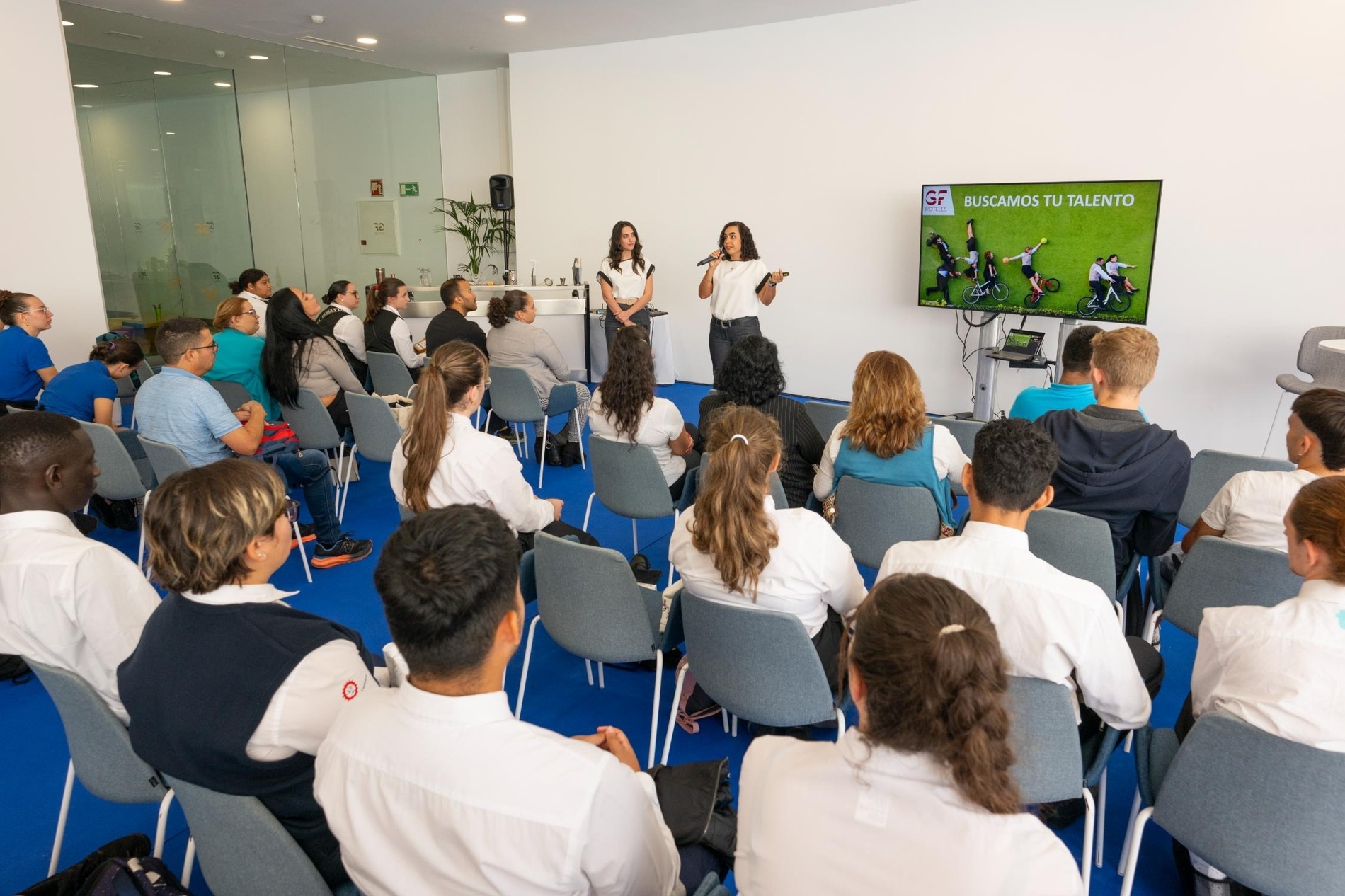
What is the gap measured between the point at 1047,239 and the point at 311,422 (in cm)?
499

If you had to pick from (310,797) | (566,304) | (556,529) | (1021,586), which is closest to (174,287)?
(566,304)

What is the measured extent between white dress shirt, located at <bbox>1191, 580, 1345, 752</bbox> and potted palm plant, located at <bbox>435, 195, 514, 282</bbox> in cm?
952

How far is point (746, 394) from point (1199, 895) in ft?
7.39

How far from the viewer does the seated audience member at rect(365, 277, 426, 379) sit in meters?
6.26

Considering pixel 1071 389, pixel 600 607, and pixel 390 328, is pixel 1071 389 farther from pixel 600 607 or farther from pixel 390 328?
pixel 390 328

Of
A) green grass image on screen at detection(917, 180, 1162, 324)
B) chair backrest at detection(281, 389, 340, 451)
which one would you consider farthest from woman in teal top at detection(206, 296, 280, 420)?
green grass image on screen at detection(917, 180, 1162, 324)

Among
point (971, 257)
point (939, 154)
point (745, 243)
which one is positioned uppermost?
point (939, 154)

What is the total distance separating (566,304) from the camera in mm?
8281

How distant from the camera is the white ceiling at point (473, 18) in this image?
6836 millimetres

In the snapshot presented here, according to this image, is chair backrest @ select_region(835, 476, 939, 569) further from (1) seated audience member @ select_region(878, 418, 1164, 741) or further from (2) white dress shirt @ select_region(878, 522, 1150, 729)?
(2) white dress shirt @ select_region(878, 522, 1150, 729)

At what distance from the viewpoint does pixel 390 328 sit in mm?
6254

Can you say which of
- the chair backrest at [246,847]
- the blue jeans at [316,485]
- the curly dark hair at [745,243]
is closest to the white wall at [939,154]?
the curly dark hair at [745,243]

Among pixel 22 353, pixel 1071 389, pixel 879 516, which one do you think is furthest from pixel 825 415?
pixel 22 353

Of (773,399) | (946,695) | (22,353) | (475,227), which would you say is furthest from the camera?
(475,227)
